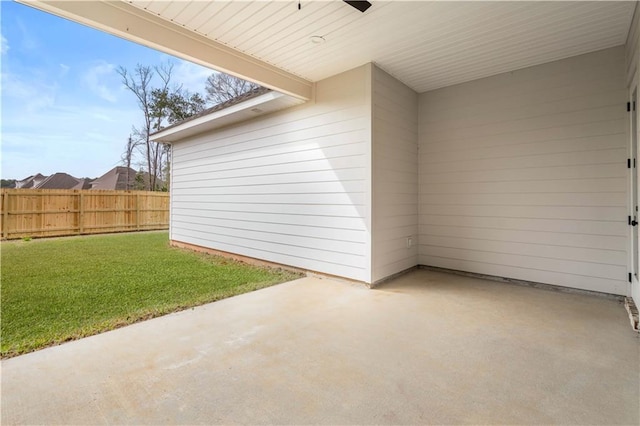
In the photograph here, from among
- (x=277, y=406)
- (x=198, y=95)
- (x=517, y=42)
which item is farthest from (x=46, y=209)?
(x=517, y=42)

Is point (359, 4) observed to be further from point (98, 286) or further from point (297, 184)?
point (98, 286)

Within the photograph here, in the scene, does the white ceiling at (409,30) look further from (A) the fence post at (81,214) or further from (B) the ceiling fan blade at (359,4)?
(A) the fence post at (81,214)

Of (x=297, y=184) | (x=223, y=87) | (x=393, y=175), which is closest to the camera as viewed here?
(x=393, y=175)

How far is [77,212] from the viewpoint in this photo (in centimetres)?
974

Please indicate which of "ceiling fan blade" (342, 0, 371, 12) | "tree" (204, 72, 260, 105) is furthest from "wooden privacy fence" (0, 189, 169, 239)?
"ceiling fan blade" (342, 0, 371, 12)

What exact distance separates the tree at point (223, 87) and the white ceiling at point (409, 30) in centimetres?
939

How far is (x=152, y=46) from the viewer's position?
305 cm

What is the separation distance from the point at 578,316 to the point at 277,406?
10.4 feet

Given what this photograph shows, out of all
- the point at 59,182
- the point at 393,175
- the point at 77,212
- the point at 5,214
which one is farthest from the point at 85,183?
the point at 393,175

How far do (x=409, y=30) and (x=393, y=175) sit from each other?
1.90 metres

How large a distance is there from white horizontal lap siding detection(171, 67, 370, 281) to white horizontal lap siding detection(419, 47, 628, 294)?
1.60 m

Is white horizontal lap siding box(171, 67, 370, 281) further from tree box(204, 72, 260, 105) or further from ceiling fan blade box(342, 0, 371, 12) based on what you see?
tree box(204, 72, 260, 105)

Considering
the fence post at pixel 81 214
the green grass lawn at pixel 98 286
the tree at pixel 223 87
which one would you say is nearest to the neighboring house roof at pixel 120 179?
the tree at pixel 223 87

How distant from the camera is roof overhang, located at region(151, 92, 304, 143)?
4861mm
